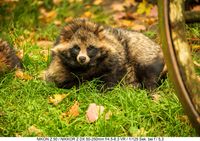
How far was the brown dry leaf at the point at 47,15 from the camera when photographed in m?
6.41

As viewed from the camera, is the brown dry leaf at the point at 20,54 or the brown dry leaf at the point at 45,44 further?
the brown dry leaf at the point at 45,44

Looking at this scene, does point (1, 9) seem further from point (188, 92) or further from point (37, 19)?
point (188, 92)

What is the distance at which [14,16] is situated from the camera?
6.16 metres

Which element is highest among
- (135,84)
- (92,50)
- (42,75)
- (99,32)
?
(99,32)

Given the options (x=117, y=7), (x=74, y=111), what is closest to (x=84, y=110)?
(x=74, y=111)

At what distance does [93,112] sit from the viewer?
12.1 feet

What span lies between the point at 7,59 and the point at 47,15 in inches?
78.4

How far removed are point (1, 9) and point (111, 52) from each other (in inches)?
90.0

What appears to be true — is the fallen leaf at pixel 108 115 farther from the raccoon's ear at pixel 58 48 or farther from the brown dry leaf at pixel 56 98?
the raccoon's ear at pixel 58 48

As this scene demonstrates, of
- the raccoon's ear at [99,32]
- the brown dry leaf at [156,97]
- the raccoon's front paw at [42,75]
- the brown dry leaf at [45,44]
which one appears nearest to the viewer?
the brown dry leaf at [156,97]

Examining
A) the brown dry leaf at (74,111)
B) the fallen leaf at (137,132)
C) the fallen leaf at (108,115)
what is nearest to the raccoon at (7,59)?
the brown dry leaf at (74,111)

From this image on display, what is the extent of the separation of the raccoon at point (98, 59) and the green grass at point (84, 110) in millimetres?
117

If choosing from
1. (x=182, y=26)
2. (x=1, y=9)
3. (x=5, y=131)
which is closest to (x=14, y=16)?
(x=1, y=9)

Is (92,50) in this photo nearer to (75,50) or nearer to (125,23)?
(75,50)
